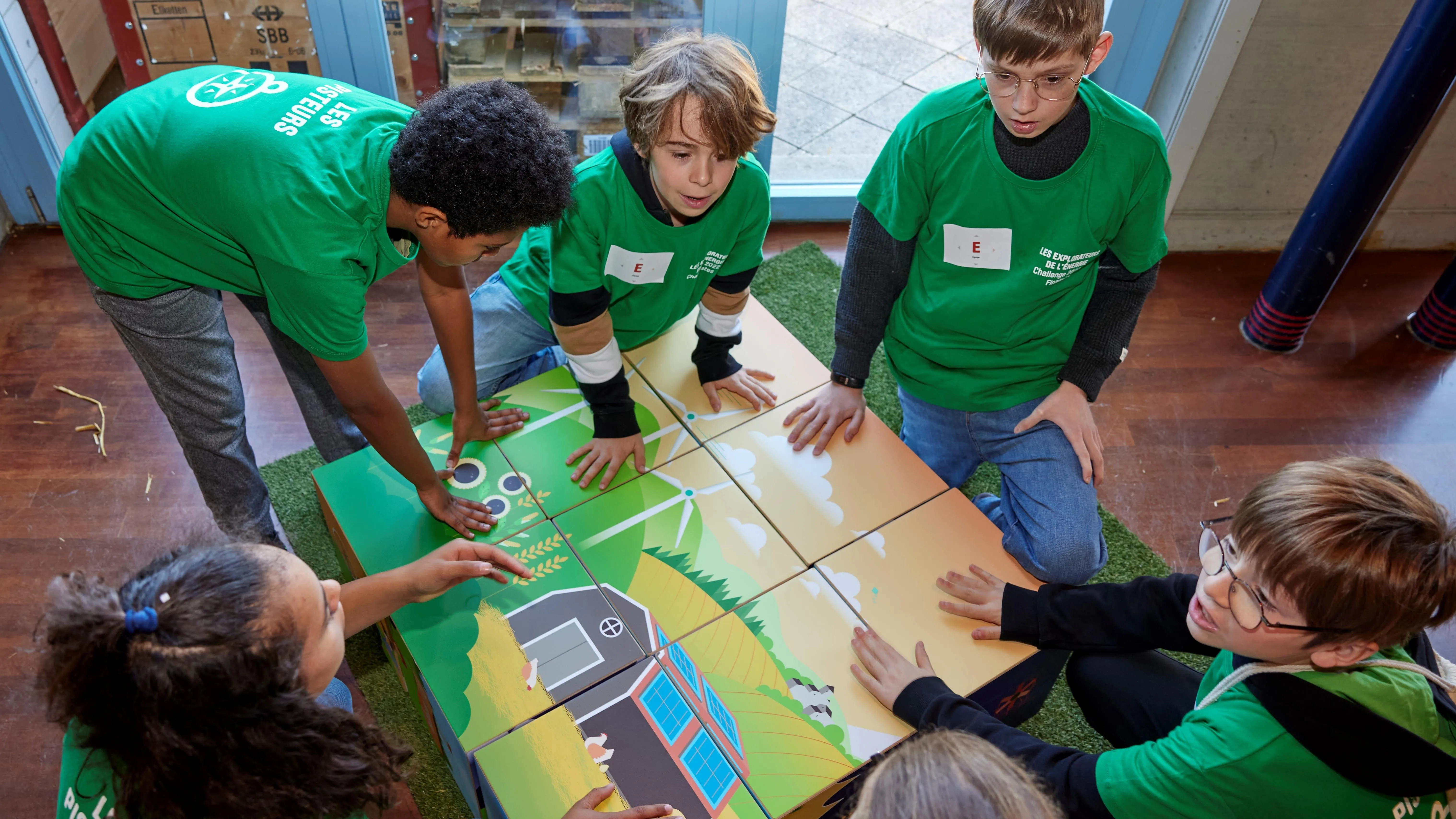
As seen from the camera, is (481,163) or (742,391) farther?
(742,391)

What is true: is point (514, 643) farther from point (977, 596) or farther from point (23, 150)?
point (23, 150)

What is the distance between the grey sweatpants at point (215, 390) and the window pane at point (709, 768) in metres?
0.72

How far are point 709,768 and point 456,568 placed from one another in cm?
50

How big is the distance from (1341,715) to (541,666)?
1.07 meters

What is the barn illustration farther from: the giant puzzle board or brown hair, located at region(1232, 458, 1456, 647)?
brown hair, located at region(1232, 458, 1456, 647)

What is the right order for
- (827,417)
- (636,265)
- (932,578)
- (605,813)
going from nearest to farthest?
(605,813), (932,578), (636,265), (827,417)

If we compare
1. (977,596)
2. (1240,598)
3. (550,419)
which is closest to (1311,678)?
(1240,598)

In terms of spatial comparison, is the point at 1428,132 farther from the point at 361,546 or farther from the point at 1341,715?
the point at 361,546

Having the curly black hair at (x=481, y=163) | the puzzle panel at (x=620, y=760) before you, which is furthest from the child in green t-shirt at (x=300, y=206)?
the puzzle panel at (x=620, y=760)

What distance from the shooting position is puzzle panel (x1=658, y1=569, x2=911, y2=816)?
137 cm

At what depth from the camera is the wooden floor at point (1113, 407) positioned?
2062mm

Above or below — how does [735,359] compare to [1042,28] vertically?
below

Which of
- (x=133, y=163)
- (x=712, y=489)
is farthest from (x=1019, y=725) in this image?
(x=133, y=163)

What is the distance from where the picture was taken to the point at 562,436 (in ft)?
5.90
